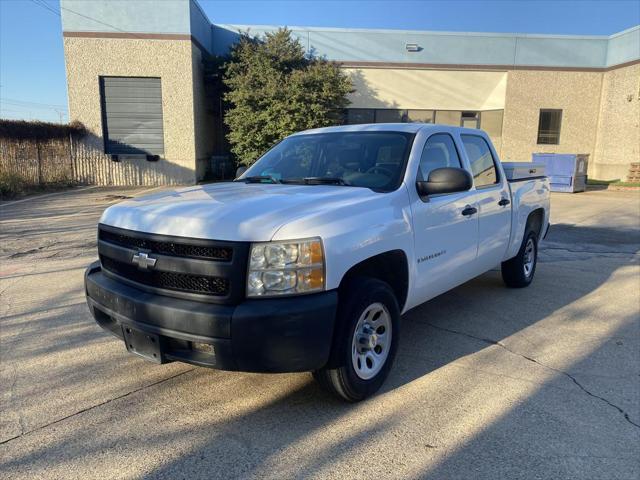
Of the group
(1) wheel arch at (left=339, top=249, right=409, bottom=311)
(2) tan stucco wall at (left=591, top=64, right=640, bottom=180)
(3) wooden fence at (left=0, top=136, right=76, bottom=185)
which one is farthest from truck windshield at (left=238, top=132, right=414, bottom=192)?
(2) tan stucco wall at (left=591, top=64, right=640, bottom=180)

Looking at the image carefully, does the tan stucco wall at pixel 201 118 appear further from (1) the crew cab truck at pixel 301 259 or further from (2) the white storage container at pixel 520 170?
(1) the crew cab truck at pixel 301 259

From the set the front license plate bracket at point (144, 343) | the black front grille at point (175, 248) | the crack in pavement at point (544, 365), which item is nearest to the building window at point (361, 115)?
the crack in pavement at point (544, 365)

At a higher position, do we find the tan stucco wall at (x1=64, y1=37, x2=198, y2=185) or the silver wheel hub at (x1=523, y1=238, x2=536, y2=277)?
the tan stucco wall at (x1=64, y1=37, x2=198, y2=185)

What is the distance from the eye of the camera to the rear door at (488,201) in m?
4.84

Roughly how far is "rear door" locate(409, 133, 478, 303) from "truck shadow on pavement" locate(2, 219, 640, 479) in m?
0.66

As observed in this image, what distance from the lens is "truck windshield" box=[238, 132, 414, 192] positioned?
13.0 ft

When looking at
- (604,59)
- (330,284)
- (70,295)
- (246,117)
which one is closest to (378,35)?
(246,117)

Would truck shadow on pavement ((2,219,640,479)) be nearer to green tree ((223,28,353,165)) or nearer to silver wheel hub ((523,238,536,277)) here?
silver wheel hub ((523,238,536,277))

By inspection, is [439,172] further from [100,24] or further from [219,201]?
[100,24]

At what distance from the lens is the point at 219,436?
303cm

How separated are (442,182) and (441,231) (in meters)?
0.50

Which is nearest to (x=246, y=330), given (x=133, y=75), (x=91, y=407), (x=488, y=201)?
(x=91, y=407)

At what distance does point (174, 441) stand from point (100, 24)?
2048 cm

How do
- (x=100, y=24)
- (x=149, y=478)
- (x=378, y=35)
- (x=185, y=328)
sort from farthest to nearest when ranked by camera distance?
(x=378, y=35) < (x=100, y=24) < (x=185, y=328) < (x=149, y=478)
